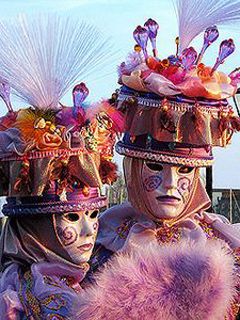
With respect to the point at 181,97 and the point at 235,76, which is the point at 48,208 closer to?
the point at 181,97

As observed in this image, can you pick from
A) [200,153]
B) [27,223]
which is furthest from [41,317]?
[200,153]

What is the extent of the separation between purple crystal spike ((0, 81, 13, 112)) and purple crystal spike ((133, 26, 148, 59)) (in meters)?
0.85

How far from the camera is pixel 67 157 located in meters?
3.63

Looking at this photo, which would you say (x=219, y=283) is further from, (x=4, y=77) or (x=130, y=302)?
(x=4, y=77)

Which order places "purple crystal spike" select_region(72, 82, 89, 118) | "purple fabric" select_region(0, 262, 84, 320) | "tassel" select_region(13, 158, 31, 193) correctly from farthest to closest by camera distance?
"purple crystal spike" select_region(72, 82, 89, 118) < "tassel" select_region(13, 158, 31, 193) < "purple fabric" select_region(0, 262, 84, 320)

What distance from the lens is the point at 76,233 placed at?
3680 millimetres

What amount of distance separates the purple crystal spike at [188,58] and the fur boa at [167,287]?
1.53 meters

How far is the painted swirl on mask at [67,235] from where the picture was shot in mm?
3660

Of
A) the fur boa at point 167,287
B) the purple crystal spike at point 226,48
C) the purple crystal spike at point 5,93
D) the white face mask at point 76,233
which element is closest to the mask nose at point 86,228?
the white face mask at point 76,233

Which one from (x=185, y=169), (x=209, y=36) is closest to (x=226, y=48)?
(x=209, y=36)

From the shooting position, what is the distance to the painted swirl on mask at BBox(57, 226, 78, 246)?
366cm

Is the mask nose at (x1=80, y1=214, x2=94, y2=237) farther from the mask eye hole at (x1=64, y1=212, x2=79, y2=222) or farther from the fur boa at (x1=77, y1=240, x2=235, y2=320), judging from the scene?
the fur boa at (x1=77, y1=240, x2=235, y2=320)

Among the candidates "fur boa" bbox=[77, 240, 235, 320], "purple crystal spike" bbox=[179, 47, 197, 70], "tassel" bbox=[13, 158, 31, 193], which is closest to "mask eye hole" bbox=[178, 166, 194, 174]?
"purple crystal spike" bbox=[179, 47, 197, 70]

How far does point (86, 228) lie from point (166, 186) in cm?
77
